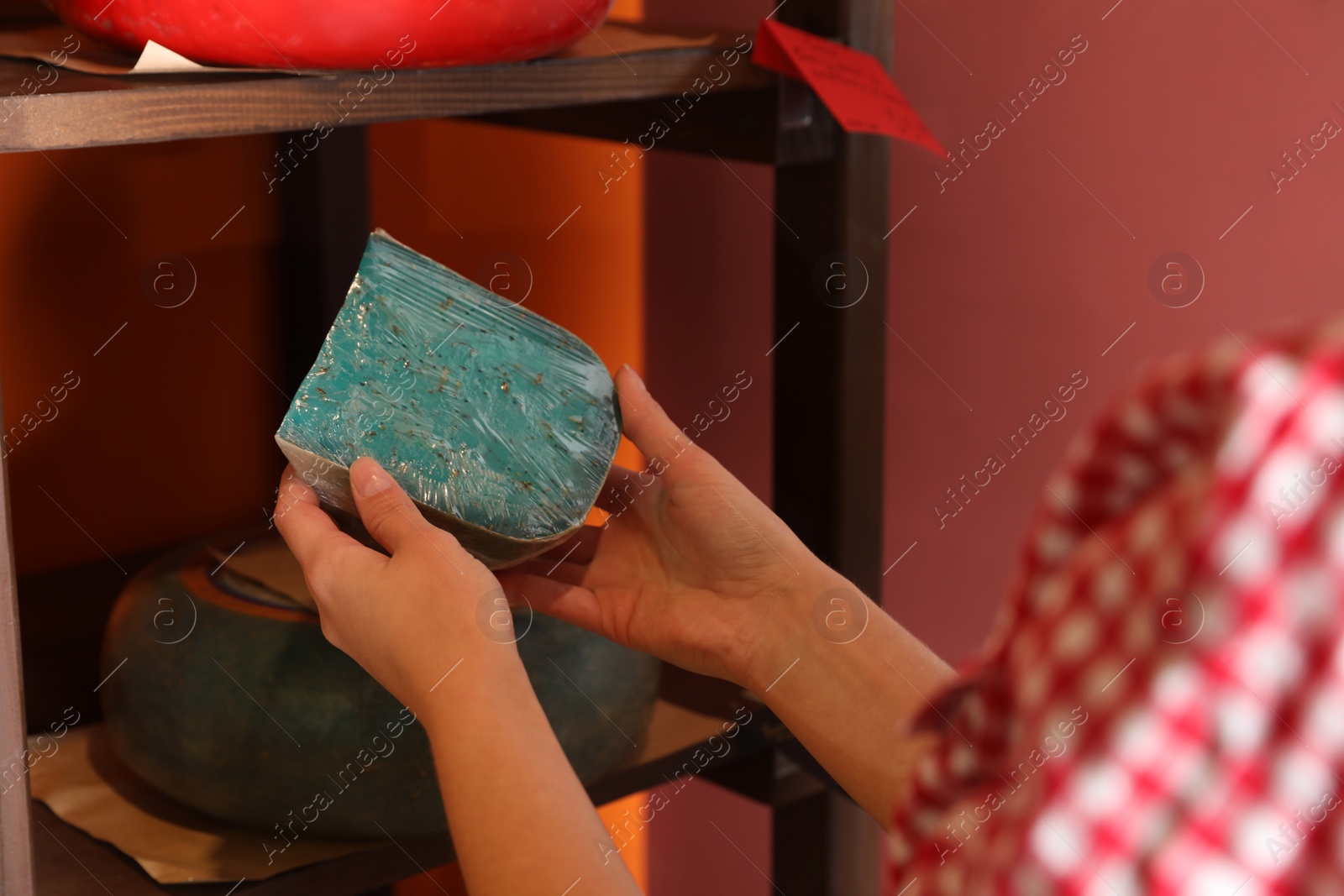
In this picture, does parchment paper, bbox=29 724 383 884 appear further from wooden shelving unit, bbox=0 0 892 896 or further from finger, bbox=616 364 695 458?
finger, bbox=616 364 695 458

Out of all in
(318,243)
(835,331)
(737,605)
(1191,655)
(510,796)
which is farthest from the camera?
(318,243)

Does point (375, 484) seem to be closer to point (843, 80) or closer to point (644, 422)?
point (644, 422)

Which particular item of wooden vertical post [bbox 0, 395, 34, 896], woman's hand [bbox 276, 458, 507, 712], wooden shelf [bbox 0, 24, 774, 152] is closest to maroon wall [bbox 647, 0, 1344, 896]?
wooden shelf [bbox 0, 24, 774, 152]

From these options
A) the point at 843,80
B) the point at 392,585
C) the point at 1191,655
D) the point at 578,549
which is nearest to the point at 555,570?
the point at 578,549

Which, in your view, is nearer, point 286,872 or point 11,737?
point 11,737

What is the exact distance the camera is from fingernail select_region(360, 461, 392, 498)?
1.93 ft

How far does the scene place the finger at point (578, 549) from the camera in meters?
0.77

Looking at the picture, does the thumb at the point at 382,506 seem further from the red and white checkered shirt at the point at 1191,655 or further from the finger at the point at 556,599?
the red and white checkered shirt at the point at 1191,655

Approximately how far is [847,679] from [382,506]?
0.78 ft

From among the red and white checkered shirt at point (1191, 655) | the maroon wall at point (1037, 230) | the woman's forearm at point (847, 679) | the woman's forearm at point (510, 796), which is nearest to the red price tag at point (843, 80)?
the maroon wall at point (1037, 230)

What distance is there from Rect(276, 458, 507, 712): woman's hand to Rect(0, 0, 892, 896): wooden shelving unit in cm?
13

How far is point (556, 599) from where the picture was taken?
75cm

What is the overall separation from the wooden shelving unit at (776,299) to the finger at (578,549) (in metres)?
0.15

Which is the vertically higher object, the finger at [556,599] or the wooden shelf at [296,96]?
the wooden shelf at [296,96]
